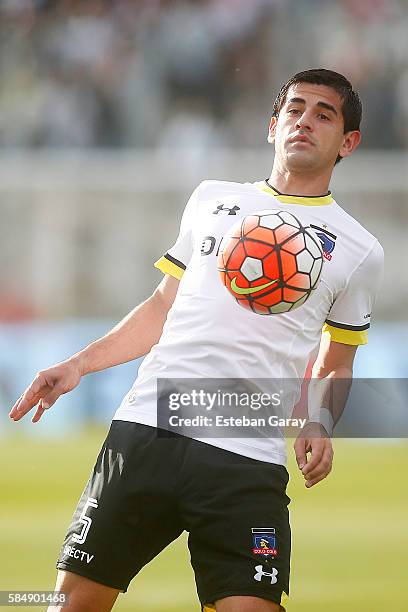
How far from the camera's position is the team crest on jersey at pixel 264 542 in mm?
3807

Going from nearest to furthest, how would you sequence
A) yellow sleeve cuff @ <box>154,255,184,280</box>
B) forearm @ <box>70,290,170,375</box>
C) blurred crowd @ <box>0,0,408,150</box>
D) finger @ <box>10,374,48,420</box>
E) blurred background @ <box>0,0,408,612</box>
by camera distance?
finger @ <box>10,374,48,420</box> → forearm @ <box>70,290,170,375</box> → yellow sleeve cuff @ <box>154,255,184,280</box> → blurred background @ <box>0,0,408,612</box> → blurred crowd @ <box>0,0,408,150</box>

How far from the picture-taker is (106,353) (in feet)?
14.2

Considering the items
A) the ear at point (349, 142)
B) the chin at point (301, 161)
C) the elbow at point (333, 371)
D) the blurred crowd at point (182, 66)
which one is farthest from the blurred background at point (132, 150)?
the chin at point (301, 161)

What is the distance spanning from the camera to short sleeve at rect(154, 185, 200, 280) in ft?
14.4

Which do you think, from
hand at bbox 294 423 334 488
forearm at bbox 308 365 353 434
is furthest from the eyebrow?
hand at bbox 294 423 334 488

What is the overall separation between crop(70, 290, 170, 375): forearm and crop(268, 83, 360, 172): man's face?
714mm

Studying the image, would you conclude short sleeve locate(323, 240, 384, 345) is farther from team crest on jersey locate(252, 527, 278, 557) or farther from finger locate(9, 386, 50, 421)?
finger locate(9, 386, 50, 421)

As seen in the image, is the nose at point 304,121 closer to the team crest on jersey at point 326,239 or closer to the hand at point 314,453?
the team crest on jersey at point 326,239

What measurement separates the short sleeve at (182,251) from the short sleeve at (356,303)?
57 cm

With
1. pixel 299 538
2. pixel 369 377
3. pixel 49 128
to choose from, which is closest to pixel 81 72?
pixel 49 128

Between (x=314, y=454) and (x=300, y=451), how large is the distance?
2.4 inches

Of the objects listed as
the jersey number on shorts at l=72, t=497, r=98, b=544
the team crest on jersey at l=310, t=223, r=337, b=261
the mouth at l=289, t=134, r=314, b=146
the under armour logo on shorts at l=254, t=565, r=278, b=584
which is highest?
the mouth at l=289, t=134, r=314, b=146

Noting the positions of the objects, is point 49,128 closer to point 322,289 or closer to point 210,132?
A: point 210,132

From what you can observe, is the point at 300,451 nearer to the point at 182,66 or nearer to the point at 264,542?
the point at 264,542
